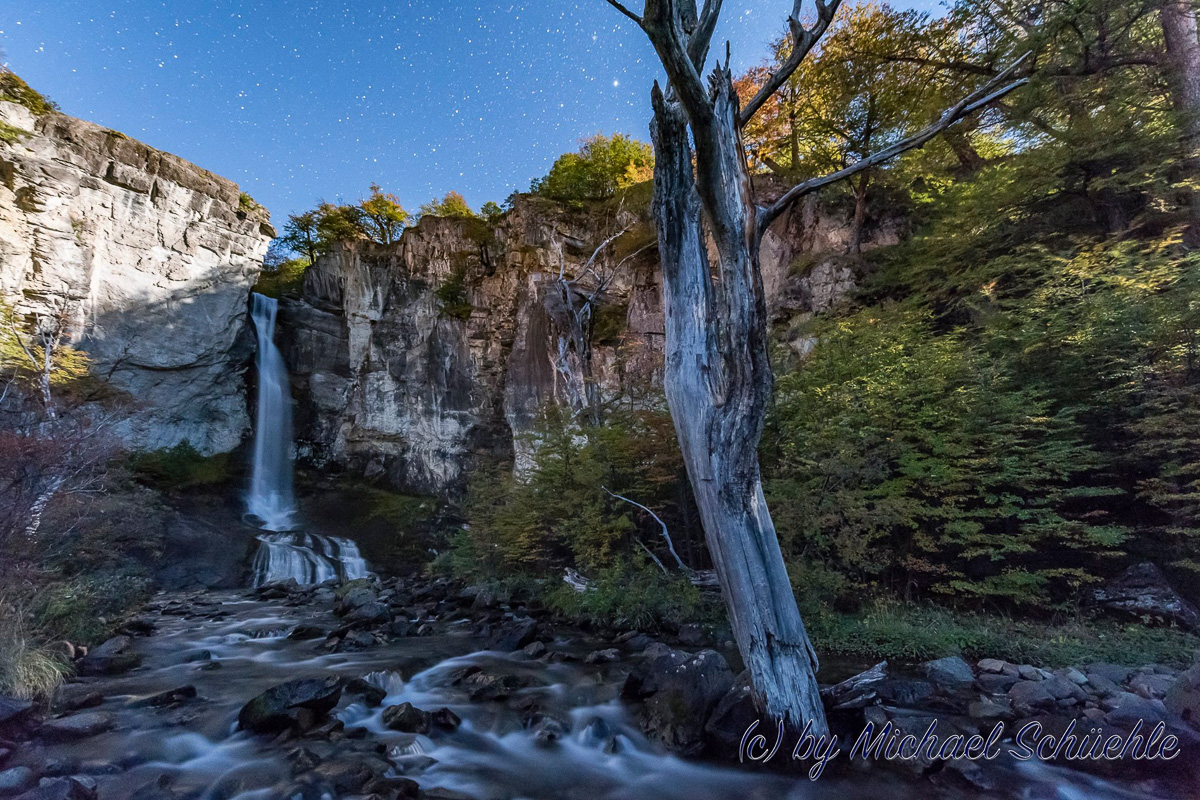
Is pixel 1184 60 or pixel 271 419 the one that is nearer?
pixel 1184 60

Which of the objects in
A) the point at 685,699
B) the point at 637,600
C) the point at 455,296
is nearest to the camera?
the point at 685,699

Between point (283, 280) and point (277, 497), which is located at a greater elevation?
point (283, 280)

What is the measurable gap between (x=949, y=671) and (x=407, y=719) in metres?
5.69

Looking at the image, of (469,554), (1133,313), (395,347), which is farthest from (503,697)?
(395,347)

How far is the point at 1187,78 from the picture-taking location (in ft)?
26.6

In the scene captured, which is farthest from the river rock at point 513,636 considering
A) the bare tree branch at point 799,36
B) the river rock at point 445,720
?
the bare tree branch at point 799,36

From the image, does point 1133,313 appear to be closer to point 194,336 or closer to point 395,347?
point 395,347

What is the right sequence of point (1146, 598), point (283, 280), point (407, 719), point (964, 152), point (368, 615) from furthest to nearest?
1. point (283, 280)
2. point (964, 152)
3. point (368, 615)
4. point (1146, 598)
5. point (407, 719)

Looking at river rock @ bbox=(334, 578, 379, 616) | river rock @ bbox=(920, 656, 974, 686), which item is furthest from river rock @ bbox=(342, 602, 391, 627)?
river rock @ bbox=(920, 656, 974, 686)

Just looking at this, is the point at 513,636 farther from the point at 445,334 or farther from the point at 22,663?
the point at 445,334

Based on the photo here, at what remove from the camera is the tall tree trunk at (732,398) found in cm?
389

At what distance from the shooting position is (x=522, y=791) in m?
4.10

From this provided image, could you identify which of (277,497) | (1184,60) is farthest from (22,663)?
(277,497)

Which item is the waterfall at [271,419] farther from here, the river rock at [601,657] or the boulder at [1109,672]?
the boulder at [1109,672]
